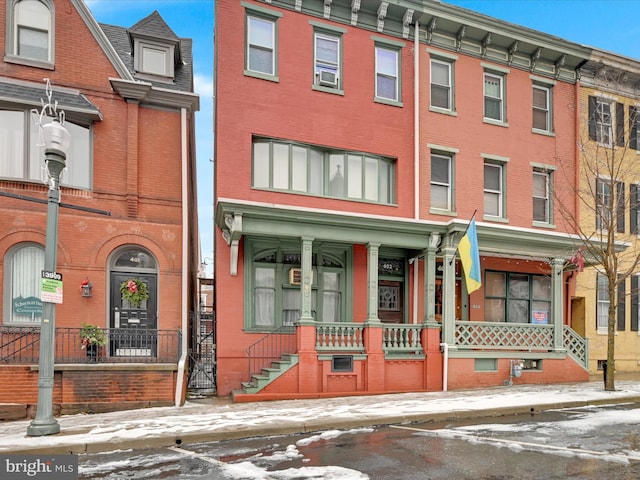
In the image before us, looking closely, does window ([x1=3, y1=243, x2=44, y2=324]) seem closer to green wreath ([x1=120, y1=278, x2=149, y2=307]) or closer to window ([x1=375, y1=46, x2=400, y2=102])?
green wreath ([x1=120, y1=278, x2=149, y2=307])

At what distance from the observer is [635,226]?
21.0 metres

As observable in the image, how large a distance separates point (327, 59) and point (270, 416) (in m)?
10.9

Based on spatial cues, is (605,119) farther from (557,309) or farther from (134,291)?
(134,291)

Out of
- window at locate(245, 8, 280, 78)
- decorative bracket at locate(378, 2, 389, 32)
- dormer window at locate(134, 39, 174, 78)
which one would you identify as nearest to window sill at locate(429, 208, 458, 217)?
decorative bracket at locate(378, 2, 389, 32)

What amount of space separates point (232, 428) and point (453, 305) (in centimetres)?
854

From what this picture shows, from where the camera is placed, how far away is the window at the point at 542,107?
19.5 m

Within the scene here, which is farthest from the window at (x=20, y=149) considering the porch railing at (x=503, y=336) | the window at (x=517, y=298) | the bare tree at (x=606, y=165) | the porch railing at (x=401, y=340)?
the bare tree at (x=606, y=165)

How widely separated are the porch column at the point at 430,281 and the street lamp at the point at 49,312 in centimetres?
1008

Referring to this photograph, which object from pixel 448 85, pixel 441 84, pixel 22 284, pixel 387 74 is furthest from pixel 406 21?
pixel 22 284

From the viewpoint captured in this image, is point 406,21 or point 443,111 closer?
point 406,21

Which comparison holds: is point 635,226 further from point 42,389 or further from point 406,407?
point 42,389

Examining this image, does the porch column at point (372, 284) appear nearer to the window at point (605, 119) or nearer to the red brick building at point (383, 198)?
the red brick building at point (383, 198)

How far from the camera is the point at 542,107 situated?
64.2 ft

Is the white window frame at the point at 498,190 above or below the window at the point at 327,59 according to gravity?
below
